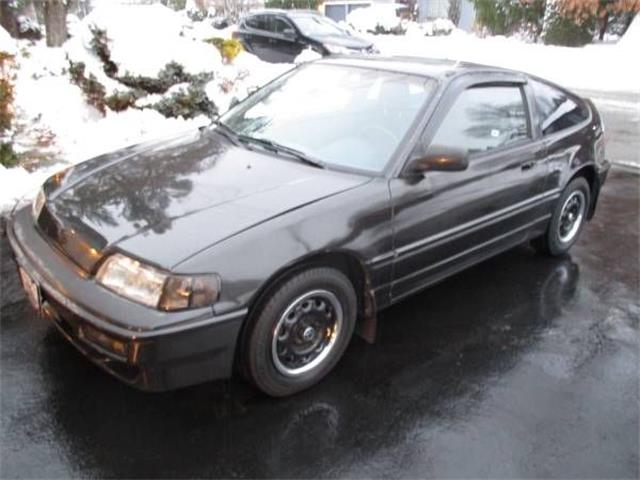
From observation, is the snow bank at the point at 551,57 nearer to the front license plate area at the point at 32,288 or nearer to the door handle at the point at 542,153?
the door handle at the point at 542,153

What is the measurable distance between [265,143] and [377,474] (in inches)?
76.7

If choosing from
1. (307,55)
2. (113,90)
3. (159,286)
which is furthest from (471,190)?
(307,55)

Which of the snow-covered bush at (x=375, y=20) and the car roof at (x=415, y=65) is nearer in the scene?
the car roof at (x=415, y=65)

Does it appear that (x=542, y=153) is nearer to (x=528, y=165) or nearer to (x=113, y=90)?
(x=528, y=165)

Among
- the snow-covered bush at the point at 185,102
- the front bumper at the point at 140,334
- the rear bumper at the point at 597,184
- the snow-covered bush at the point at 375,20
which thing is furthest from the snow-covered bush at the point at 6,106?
the snow-covered bush at the point at 375,20

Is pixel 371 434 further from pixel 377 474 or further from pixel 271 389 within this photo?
pixel 271 389

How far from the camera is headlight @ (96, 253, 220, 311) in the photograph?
250 centimetres

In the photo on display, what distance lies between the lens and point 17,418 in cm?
277

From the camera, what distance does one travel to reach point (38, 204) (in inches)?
129

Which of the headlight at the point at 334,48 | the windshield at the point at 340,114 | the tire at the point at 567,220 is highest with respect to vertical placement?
the windshield at the point at 340,114

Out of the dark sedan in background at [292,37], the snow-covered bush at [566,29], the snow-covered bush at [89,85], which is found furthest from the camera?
the snow-covered bush at [566,29]

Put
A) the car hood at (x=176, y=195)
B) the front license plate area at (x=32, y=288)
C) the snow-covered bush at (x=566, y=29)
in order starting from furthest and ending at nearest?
the snow-covered bush at (x=566, y=29), the front license plate area at (x=32, y=288), the car hood at (x=176, y=195)

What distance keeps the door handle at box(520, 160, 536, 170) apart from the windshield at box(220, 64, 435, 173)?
909mm

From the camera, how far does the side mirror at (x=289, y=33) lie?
45.6 feet
